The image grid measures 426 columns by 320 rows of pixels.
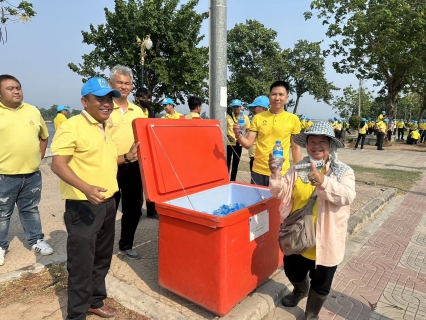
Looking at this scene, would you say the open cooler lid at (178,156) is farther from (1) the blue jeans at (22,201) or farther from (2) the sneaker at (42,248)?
(2) the sneaker at (42,248)

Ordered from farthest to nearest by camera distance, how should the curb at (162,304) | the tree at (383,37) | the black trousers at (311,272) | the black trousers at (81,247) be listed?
1. the tree at (383,37)
2. the curb at (162,304)
3. the black trousers at (311,272)
4. the black trousers at (81,247)

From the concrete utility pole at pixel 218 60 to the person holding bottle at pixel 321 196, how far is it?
126 cm

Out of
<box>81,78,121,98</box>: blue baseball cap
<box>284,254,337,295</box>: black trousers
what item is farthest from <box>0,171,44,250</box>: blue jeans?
<box>284,254,337,295</box>: black trousers

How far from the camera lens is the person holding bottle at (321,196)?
204 centimetres

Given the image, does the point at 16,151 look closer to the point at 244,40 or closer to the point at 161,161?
the point at 161,161

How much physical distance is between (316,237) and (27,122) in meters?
3.08

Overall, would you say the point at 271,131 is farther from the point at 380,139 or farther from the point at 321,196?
the point at 380,139

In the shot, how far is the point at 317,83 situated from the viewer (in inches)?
1609

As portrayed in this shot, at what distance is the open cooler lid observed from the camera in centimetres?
259

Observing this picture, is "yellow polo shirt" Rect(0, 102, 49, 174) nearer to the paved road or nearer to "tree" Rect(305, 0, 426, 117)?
the paved road

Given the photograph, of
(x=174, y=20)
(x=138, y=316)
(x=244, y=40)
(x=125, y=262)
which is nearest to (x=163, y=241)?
(x=138, y=316)

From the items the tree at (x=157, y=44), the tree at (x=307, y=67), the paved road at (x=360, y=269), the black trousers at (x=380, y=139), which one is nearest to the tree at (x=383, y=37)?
the black trousers at (x=380, y=139)

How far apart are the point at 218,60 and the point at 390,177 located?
7.41 metres

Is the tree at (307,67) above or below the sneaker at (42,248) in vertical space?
above
